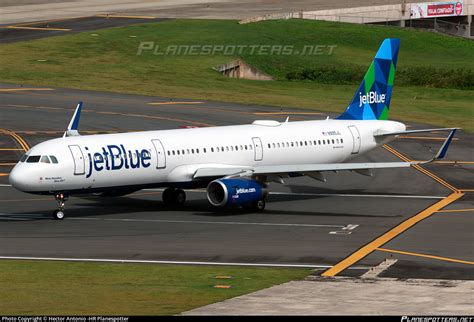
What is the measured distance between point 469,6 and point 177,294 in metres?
140

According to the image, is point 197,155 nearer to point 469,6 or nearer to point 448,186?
point 448,186

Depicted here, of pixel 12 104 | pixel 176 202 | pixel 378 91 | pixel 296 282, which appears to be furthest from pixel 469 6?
pixel 296 282

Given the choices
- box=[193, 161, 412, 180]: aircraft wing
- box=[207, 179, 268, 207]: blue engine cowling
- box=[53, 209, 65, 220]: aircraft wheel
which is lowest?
box=[53, 209, 65, 220]: aircraft wheel

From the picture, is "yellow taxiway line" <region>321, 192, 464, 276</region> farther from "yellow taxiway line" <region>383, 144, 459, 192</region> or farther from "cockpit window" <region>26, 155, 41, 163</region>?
"cockpit window" <region>26, 155, 41, 163</region>

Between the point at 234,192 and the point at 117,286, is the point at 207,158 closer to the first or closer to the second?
the point at 234,192

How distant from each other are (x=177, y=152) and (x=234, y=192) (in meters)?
4.02

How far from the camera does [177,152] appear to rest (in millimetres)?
64312

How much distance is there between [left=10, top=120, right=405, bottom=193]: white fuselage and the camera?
60219 mm

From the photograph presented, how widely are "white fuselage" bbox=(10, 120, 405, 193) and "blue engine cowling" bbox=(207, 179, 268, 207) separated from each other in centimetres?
201

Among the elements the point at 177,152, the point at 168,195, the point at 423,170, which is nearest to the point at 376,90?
the point at 423,170

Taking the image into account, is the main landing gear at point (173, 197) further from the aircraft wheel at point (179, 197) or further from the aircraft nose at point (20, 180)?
the aircraft nose at point (20, 180)

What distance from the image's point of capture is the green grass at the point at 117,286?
1625 inches

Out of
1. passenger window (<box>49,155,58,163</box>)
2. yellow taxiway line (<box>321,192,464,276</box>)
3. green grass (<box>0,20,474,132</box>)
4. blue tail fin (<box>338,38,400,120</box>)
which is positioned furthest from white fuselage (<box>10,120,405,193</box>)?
green grass (<box>0,20,474,132</box>)

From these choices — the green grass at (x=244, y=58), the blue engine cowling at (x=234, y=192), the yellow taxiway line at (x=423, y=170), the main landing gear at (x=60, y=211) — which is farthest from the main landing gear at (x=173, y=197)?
the green grass at (x=244, y=58)
